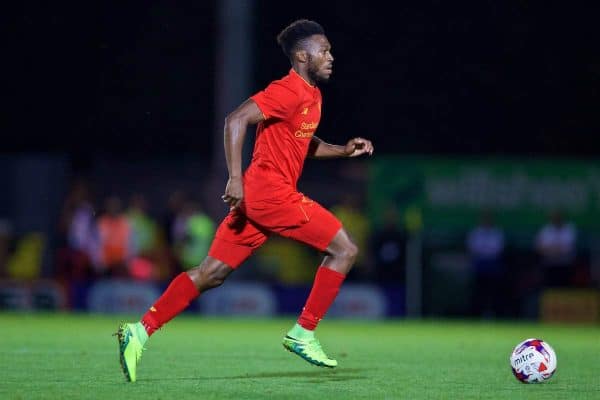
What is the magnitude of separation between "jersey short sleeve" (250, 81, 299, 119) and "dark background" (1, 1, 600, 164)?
2174cm

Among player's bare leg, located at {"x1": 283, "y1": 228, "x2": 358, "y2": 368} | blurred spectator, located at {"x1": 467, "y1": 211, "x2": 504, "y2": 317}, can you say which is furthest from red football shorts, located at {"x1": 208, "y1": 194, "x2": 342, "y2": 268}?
blurred spectator, located at {"x1": 467, "y1": 211, "x2": 504, "y2": 317}

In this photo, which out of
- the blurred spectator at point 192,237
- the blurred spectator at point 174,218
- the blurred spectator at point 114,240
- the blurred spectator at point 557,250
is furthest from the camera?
the blurred spectator at point 114,240

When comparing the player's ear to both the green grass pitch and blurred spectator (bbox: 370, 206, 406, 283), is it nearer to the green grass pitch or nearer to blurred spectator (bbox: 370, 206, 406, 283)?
the green grass pitch

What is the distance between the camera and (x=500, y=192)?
2136 centimetres

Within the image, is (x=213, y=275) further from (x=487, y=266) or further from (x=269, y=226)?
(x=487, y=266)

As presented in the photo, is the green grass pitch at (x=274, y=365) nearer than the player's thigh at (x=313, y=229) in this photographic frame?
Yes

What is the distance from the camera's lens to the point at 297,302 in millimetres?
20016

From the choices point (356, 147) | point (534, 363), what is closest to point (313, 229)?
point (356, 147)

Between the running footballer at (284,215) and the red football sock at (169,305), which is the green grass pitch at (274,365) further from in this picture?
the running footballer at (284,215)

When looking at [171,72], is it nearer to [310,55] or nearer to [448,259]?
[448,259]

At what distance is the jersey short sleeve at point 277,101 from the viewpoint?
29.8 feet

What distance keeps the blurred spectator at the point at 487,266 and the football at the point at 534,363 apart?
11533mm

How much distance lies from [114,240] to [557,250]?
6.60 m

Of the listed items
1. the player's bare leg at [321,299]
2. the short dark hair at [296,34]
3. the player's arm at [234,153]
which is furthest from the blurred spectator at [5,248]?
the player's arm at [234,153]
